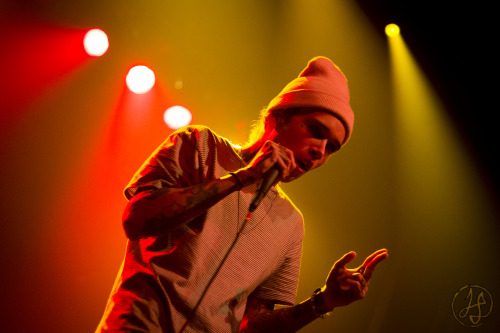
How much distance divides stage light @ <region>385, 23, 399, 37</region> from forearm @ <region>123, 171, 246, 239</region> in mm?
3422

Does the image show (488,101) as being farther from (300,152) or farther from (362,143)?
(300,152)

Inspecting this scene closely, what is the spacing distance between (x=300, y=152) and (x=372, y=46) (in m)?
2.74

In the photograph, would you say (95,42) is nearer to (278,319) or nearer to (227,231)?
(227,231)

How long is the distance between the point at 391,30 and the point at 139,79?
254 cm

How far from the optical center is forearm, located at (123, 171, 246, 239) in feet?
3.89

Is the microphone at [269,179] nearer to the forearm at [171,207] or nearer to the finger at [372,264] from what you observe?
the forearm at [171,207]

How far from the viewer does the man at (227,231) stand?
48.1 inches

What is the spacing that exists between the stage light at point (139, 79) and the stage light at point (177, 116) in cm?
26

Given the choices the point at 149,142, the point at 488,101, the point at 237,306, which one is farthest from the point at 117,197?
the point at 488,101

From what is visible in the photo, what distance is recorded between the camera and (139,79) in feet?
10.5

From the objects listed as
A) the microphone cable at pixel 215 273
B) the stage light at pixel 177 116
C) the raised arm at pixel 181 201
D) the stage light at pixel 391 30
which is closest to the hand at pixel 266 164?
the raised arm at pixel 181 201

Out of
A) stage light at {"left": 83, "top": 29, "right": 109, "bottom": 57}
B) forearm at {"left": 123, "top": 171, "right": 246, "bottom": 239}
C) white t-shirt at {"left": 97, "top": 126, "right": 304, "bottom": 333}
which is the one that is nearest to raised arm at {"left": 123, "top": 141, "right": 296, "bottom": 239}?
forearm at {"left": 123, "top": 171, "right": 246, "bottom": 239}

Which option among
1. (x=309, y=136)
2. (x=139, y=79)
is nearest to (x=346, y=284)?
(x=309, y=136)

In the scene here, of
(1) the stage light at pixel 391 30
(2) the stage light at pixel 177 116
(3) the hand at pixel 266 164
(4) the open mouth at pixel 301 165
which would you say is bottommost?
(3) the hand at pixel 266 164
